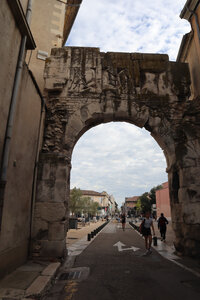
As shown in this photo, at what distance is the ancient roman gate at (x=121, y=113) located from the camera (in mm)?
5617

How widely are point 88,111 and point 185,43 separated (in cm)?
511

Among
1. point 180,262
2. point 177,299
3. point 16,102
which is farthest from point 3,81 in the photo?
point 180,262

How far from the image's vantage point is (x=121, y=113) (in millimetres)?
6668

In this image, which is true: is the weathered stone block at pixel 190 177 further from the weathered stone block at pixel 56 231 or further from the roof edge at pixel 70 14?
the roof edge at pixel 70 14

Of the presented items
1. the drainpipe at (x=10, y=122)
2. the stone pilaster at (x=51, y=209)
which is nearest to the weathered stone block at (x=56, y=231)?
the stone pilaster at (x=51, y=209)

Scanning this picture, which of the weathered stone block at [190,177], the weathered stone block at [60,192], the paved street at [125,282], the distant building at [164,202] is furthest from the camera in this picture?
the distant building at [164,202]

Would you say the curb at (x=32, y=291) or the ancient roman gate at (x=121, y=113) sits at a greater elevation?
Result: the ancient roman gate at (x=121, y=113)

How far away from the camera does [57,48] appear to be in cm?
714

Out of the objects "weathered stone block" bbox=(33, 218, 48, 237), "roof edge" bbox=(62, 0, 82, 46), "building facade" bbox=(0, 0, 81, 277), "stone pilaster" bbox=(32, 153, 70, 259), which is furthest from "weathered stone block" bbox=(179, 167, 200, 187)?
"roof edge" bbox=(62, 0, 82, 46)

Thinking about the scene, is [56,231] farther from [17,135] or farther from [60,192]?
[17,135]

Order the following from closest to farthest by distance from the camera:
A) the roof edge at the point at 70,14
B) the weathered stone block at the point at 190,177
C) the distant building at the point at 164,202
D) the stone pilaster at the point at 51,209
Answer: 1. the stone pilaster at the point at 51,209
2. the weathered stone block at the point at 190,177
3. the roof edge at the point at 70,14
4. the distant building at the point at 164,202

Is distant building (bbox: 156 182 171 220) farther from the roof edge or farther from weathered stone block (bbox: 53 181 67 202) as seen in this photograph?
weathered stone block (bbox: 53 181 67 202)

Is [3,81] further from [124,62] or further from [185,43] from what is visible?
[185,43]

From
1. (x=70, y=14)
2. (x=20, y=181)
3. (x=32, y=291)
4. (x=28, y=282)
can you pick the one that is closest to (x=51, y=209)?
(x=20, y=181)
